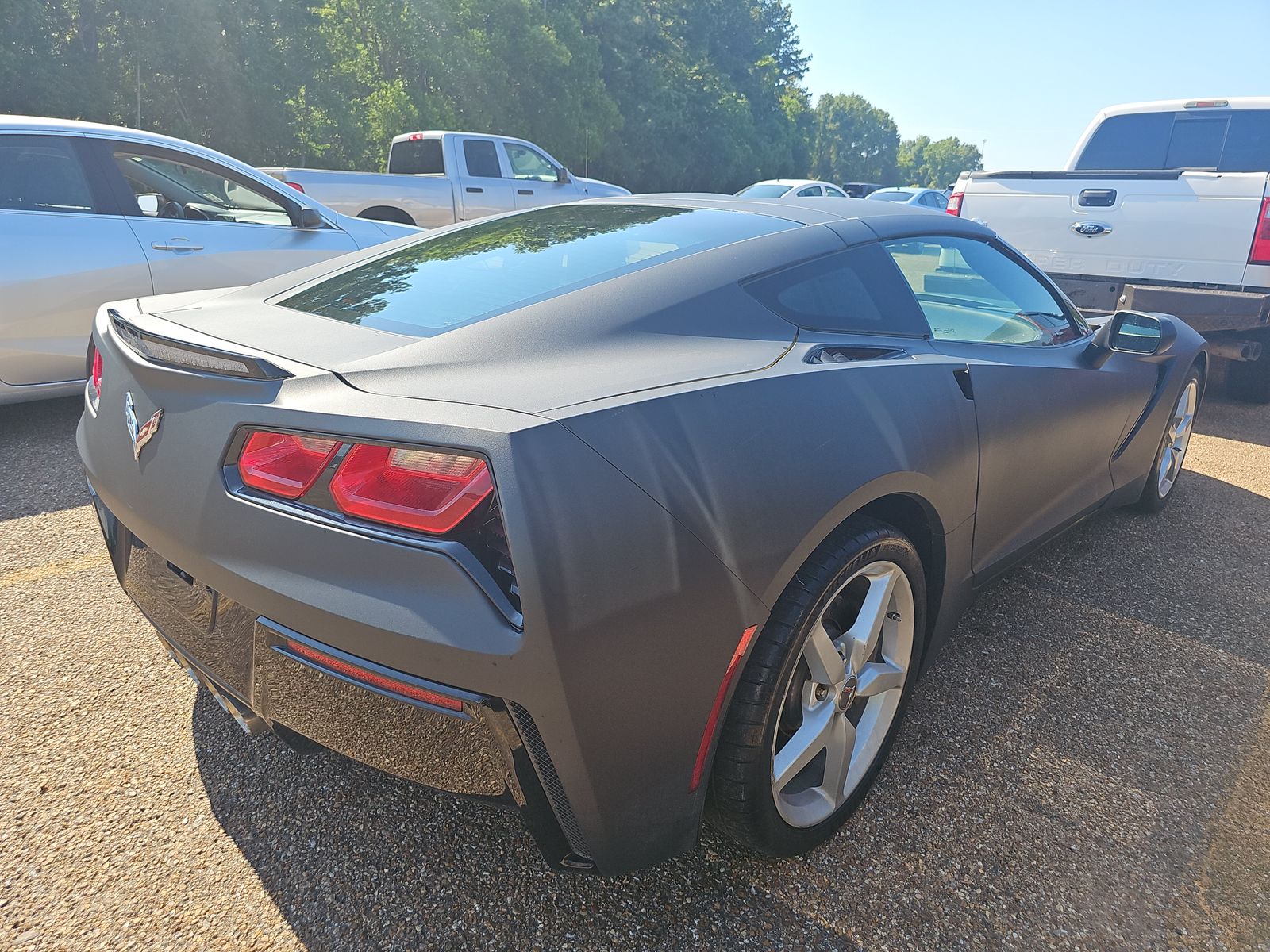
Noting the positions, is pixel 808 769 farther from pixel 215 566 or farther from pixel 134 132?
pixel 134 132

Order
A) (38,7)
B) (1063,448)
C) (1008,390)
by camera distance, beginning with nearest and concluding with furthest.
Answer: (1008,390), (1063,448), (38,7)

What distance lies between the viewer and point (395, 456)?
1.37 meters

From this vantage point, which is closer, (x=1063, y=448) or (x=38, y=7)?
(x=1063, y=448)

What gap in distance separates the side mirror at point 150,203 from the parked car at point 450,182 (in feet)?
15.9

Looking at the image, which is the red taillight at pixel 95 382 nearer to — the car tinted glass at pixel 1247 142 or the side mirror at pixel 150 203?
the side mirror at pixel 150 203


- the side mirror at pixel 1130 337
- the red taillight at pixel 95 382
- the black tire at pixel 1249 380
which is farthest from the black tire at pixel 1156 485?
the red taillight at pixel 95 382

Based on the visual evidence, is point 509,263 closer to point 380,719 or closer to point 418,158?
point 380,719

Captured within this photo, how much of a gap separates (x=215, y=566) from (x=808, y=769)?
4.44ft

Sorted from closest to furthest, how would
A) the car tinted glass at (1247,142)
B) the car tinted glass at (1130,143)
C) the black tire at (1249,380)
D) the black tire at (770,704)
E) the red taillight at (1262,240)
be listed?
the black tire at (770,704) → the red taillight at (1262,240) → the black tire at (1249,380) → the car tinted glass at (1247,142) → the car tinted glass at (1130,143)

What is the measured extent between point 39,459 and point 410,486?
380cm

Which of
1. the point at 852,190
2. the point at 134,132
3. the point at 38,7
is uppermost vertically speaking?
the point at 38,7

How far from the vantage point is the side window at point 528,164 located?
11836 mm

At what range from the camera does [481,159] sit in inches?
456

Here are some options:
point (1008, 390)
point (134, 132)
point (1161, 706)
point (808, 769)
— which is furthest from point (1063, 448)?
point (134, 132)
